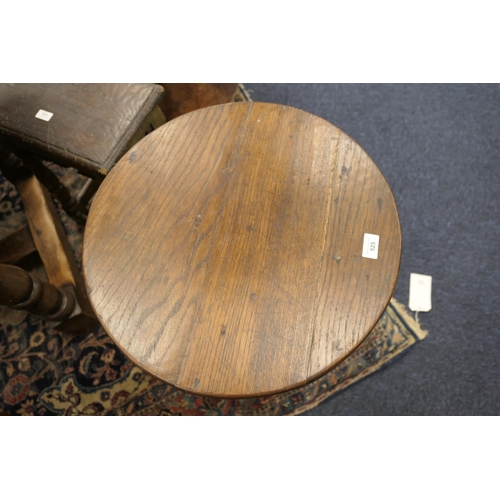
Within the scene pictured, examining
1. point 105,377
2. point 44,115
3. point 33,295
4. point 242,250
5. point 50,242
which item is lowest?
point 105,377

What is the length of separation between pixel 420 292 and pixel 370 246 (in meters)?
0.78

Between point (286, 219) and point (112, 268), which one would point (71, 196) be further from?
point (286, 219)

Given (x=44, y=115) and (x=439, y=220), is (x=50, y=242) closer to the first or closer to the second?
(x=44, y=115)

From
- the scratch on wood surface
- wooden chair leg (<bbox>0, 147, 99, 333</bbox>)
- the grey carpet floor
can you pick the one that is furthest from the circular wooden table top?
the grey carpet floor

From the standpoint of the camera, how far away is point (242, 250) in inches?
42.3

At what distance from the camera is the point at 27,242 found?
5.82 feet

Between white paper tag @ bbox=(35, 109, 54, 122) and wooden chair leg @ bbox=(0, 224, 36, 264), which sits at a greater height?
white paper tag @ bbox=(35, 109, 54, 122)

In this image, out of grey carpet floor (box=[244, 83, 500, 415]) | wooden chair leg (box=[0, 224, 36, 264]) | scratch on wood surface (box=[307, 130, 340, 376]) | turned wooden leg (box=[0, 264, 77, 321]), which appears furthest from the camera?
wooden chair leg (box=[0, 224, 36, 264])

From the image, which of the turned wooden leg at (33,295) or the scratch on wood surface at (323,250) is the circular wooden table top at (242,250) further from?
the turned wooden leg at (33,295)

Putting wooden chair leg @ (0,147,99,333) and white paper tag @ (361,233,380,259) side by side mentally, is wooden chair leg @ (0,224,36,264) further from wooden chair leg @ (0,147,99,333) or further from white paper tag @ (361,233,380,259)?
white paper tag @ (361,233,380,259)

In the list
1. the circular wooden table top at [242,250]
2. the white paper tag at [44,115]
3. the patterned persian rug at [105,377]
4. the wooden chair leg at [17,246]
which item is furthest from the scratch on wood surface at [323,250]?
the wooden chair leg at [17,246]

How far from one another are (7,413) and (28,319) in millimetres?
384

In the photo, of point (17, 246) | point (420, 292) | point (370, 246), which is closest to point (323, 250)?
point (370, 246)

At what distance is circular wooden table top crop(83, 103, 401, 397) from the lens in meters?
0.97
